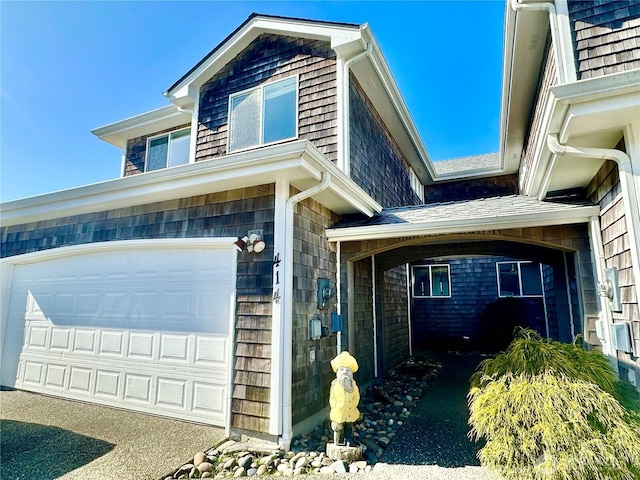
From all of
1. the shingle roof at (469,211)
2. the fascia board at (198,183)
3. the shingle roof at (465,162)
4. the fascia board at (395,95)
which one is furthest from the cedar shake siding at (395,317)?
the shingle roof at (465,162)

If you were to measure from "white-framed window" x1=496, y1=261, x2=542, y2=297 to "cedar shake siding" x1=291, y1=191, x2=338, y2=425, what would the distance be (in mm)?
8503

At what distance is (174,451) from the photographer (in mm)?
3715

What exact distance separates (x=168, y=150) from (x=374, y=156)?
16.5ft

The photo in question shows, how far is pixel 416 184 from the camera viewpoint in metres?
11.9

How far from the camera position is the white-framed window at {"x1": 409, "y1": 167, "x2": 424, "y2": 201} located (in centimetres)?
1119

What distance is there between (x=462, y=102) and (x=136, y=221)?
1239 cm

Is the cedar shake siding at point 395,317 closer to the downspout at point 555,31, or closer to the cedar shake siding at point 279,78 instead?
the cedar shake siding at point 279,78

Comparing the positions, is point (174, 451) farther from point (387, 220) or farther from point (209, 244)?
point (387, 220)

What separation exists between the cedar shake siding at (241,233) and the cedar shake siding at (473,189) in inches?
377

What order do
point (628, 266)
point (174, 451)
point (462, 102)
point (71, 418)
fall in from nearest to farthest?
point (628, 266), point (174, 451), point (71, 418), point (462, 102)

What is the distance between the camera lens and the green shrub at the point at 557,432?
2496 millimetres

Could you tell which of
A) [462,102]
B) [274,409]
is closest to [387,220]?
[274,409]

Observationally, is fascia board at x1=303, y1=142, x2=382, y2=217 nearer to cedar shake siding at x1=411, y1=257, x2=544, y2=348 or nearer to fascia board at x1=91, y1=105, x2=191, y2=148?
fascia board at x1=91, y1=105, x2=191, y2=148

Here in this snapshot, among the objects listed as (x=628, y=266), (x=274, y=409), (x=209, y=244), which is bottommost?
(x=274, y=409)
